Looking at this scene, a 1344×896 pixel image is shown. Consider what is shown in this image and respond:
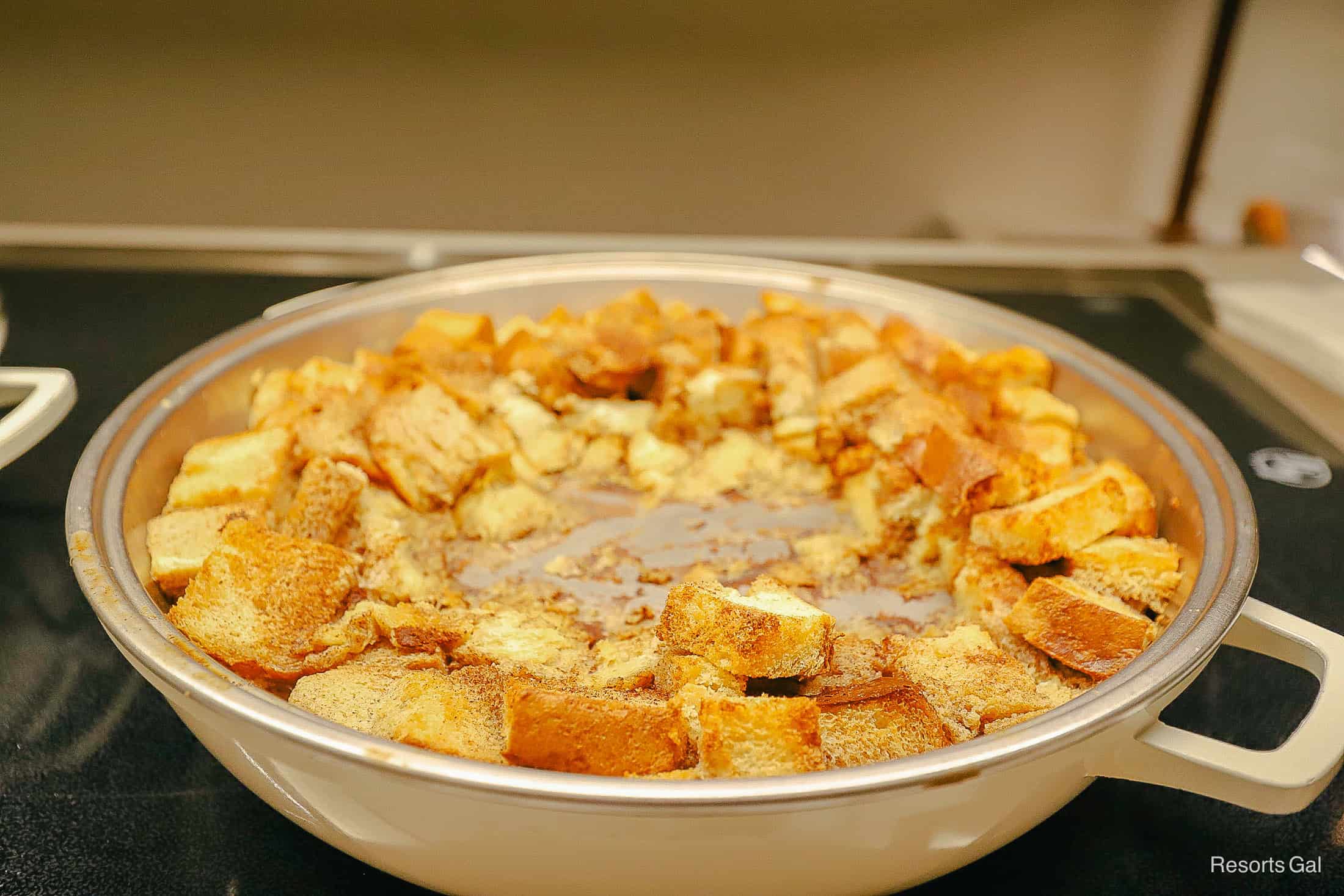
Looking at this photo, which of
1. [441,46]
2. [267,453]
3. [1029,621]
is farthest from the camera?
[441,46]

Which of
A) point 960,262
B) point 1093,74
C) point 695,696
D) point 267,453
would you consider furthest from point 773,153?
point 695,696

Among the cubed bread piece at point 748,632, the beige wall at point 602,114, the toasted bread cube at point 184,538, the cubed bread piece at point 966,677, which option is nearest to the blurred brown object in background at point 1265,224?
the beige wall at point 602,114

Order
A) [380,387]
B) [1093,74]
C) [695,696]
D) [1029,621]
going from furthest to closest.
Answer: [1093,74] < [380,387] < [1029,621] < [695,696]

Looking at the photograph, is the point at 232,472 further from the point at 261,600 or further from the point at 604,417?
the point at 604,417

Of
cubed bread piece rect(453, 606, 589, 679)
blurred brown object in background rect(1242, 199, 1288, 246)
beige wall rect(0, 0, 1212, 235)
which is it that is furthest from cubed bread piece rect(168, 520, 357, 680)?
blurred brown object in background rect(1242, 199, 1288, 246)

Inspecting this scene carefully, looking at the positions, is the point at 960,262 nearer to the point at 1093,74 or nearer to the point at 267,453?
the point at 1093,74
